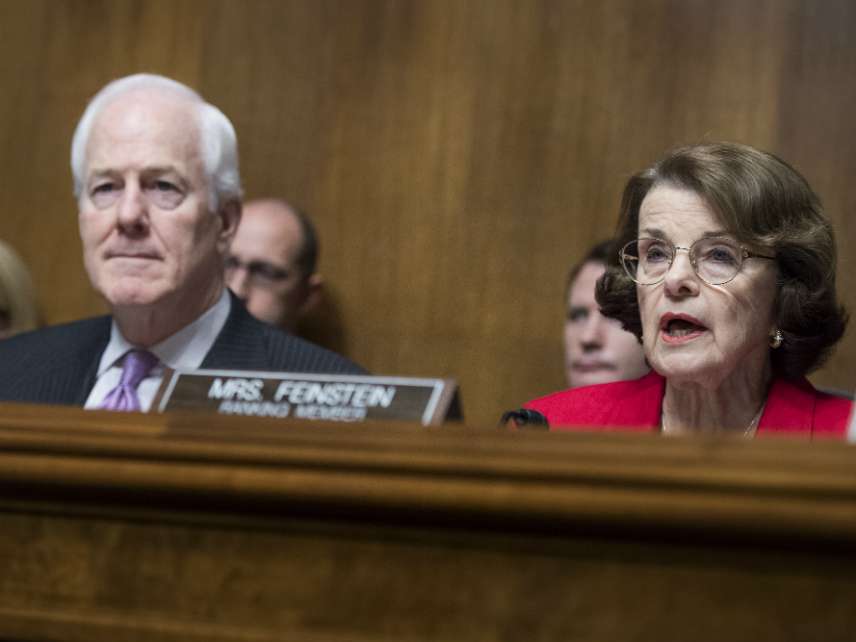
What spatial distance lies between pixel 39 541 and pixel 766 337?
1.22 metres

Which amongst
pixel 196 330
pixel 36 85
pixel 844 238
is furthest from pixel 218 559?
pixel 36 85

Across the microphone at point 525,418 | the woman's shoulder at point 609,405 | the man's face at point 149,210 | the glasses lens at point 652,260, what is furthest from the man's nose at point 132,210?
the microphone at point 525,418

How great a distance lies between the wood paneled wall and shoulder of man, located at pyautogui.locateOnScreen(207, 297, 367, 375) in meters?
1.32

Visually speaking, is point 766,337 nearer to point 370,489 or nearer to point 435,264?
point 370,489

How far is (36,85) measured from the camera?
13.9 feet

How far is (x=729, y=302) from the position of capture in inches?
80.2

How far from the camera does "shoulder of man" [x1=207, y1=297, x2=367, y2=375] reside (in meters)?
2.37

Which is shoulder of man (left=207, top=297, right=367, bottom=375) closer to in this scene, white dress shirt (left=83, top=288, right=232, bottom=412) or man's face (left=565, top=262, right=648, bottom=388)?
white dress shirt (left=83, top=288, right=232, bottom=412)

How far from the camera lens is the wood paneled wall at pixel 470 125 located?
11.7 feet

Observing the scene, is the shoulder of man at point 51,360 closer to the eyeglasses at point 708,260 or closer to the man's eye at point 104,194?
the man's eye at point 104,194

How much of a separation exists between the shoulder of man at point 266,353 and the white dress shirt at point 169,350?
Result: 0.11ft

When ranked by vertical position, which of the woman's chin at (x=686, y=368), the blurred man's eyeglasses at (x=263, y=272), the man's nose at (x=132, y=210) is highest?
the man's nose at (x=132, y=210)

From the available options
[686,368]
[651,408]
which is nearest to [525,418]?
[686,368]

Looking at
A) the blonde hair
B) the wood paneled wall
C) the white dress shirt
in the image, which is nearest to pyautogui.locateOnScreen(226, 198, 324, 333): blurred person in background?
the wood paneled wall
